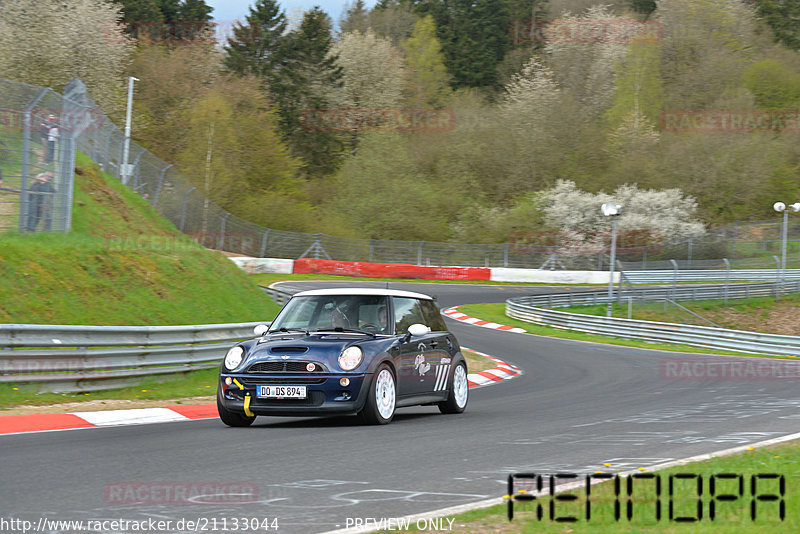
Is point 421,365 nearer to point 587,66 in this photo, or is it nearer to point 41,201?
point 41,201

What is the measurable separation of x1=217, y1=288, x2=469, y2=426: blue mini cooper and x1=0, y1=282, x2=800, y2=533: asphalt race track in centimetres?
30

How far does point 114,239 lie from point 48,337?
744 centimetres

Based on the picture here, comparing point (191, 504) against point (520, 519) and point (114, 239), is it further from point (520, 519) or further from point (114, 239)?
point (114, 239)

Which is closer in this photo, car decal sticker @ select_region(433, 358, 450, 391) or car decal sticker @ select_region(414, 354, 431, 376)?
car decal sticker @ select_region(414, 354, 431, 376)

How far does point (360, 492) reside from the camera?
20.2ft

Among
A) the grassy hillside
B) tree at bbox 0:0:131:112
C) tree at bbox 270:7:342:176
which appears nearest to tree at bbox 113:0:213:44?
tree at bbox 270:7:342:176

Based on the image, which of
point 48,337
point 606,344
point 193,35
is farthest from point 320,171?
point 48,337

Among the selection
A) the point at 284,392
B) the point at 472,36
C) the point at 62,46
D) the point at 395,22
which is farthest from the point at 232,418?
the point at 395,22

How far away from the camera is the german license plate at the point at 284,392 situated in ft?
31.9
